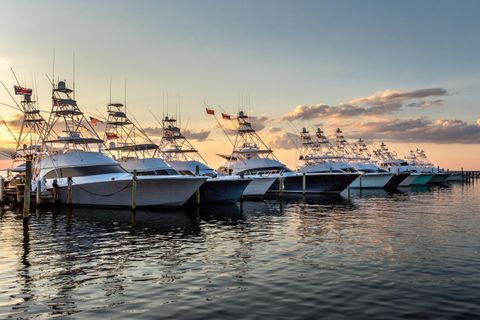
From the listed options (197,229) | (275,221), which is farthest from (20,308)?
(275,221)

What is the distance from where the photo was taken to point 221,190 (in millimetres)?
46906

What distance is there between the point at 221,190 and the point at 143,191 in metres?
10.4

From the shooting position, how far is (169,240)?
76.9ft

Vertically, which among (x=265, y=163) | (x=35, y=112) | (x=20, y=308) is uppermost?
(x=35, y=112)

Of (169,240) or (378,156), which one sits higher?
(378,156)

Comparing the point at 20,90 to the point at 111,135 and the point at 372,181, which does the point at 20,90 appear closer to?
the point at 111,135

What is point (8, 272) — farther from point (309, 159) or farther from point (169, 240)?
point (309, 159)

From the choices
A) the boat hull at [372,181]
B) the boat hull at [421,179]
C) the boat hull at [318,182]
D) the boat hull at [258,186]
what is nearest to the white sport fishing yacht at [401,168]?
the boat hull at [421,179]

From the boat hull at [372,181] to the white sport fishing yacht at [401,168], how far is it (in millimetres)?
11167

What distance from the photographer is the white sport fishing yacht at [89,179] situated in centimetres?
3881

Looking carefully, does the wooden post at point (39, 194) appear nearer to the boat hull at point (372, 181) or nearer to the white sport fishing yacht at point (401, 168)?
the boat hull at point (372, 181)

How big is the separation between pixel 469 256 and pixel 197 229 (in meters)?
Result: 15.0

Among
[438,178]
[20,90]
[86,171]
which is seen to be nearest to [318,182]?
[86,171]

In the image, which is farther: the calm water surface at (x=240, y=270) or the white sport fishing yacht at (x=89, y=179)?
the white sport fishing yacht at (x=89, y=179)
